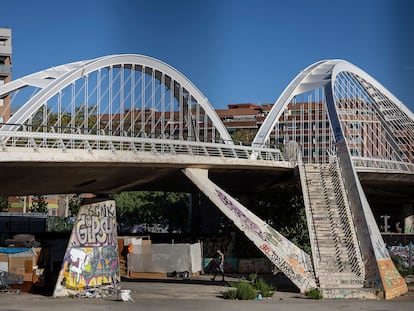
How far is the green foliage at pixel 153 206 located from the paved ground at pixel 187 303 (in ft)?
185

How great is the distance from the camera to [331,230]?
37.7 meters

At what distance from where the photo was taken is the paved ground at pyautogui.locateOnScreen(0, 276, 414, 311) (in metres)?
28.2

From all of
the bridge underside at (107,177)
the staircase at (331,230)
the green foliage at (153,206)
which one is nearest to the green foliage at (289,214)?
the bridge underside at (107,177)

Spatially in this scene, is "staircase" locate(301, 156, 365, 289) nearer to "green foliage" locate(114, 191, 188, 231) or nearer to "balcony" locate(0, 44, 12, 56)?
"green foliage" locate(114, 191, 188, 231)

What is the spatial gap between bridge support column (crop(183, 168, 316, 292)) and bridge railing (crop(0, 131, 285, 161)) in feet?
4.72

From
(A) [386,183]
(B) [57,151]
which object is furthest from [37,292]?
(A) [386,183]

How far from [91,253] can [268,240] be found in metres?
8.27

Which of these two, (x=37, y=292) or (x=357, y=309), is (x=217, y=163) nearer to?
(x=37, y=292)

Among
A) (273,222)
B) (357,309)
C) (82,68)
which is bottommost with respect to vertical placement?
(357,309)

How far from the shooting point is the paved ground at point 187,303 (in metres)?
28.2

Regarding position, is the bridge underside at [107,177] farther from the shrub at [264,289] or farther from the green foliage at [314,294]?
the green foliage at [314,294]

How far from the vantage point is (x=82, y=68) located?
42.6 meters

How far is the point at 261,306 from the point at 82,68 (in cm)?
1894

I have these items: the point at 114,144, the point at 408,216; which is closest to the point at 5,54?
the point at 408,216
